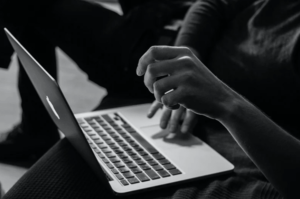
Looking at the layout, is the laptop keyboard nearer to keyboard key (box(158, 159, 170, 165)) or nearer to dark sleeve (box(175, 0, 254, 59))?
keyboard key (box(158, 159, 170, 165))

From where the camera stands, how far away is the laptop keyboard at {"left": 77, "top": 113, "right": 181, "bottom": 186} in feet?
2.58

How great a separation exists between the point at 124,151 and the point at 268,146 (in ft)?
0.98

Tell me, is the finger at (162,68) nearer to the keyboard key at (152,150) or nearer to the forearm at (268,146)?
the forearm at (268,146)

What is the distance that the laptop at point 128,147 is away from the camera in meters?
0.74

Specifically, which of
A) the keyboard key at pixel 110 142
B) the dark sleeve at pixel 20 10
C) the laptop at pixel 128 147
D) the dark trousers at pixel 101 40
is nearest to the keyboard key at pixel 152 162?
the laptop at pixel 128 147

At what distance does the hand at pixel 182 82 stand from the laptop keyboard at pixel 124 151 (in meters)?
0.16

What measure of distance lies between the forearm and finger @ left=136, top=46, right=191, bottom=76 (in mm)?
125

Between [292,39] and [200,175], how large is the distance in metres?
0.44

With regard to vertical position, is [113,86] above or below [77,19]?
below

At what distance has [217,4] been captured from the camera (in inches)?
50.9

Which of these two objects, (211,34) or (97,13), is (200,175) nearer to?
(211,34)

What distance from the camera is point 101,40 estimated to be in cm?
128

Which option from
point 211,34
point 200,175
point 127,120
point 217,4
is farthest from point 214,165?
point 217,4

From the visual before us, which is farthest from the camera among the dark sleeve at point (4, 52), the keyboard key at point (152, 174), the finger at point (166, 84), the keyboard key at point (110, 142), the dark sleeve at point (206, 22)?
the dark sleeve at point (4, 52)
